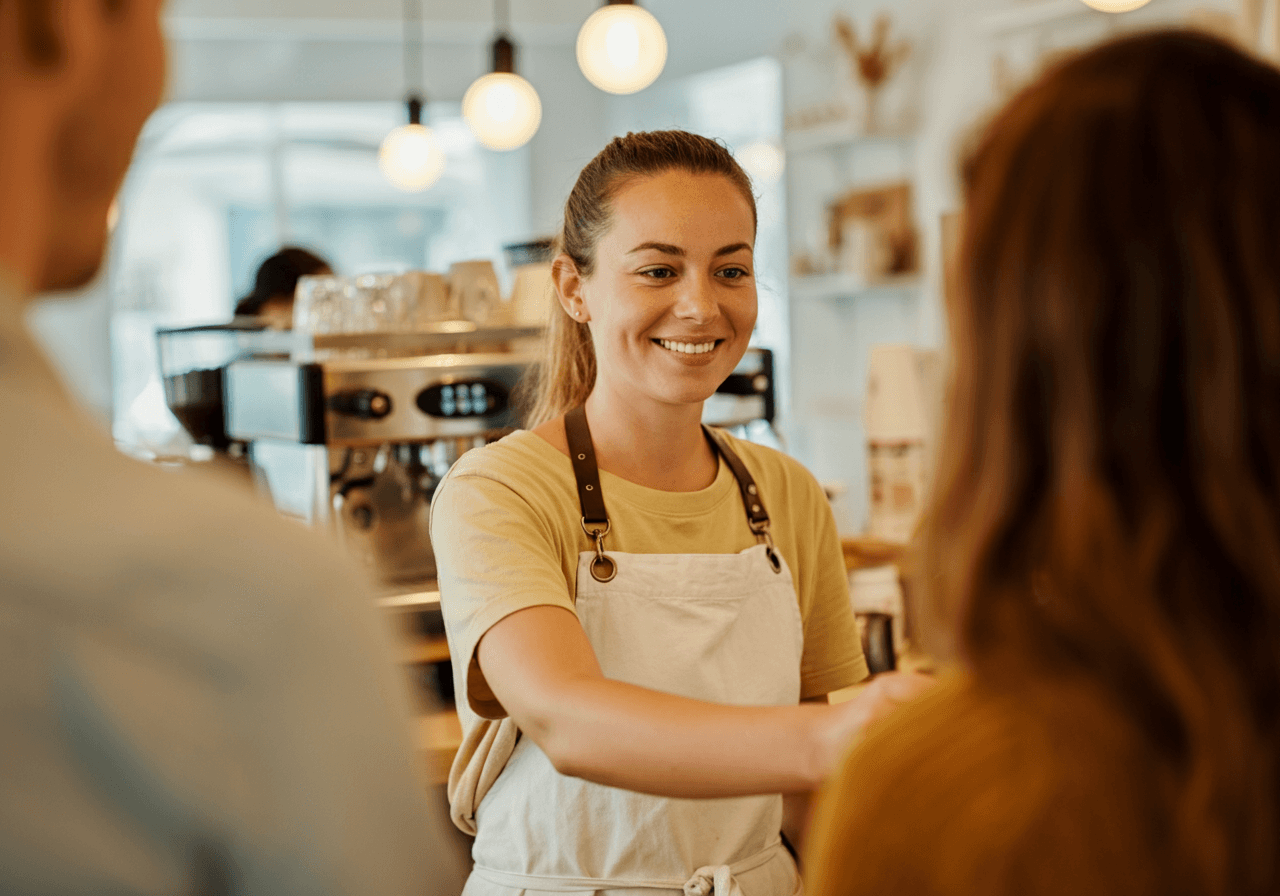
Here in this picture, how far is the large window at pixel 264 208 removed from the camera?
6570mm

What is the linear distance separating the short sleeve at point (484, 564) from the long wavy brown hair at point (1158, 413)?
24.7 inches

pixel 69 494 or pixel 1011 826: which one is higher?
pixel 69 494

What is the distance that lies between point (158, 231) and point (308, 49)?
49.3 inches

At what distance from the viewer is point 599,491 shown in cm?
142

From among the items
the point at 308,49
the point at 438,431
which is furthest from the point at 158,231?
the point at 438,431

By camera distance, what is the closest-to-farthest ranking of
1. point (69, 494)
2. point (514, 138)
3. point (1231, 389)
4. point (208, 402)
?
point (69, 494)
point (1231, 389)
point (208, 402)
point (514, 138)

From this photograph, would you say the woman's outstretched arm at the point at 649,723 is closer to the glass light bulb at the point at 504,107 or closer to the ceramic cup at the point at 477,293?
the ceramic cup at the point at 477,293

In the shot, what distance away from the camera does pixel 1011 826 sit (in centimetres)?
62

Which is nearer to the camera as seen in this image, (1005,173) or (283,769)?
(283,769)

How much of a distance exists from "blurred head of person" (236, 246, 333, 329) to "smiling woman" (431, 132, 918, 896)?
2.57m

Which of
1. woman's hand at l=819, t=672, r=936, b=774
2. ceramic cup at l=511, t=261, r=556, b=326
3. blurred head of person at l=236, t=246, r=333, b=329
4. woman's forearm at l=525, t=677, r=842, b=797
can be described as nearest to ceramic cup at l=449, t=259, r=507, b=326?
ceramic cup at l=511, t=261, r=556, b=326

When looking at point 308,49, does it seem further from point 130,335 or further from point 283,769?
point 283,769

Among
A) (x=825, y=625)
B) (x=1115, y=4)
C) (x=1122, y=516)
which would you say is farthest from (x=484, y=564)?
(x=1115, y=4)

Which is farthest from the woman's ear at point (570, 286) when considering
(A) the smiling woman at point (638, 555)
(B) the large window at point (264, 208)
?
(B) the large window at point (264, 208)
